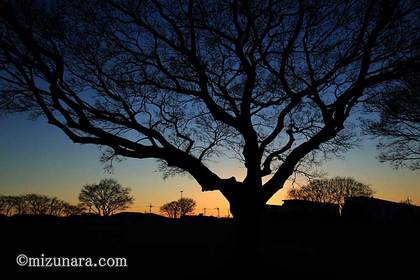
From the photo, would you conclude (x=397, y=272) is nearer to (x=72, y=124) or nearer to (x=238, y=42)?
(x=238, y=42)

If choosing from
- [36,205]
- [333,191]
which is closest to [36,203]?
[36,205]

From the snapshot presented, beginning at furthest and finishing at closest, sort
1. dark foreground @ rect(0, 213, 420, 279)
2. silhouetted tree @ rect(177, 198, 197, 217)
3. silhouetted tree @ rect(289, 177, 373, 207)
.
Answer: silhouetted tree @ rect(177, 198, 197, 217) < silhouetted tree @ rect(289, 177, 373, 207) < dark foreground @ rect(0, 213, 420, 279)

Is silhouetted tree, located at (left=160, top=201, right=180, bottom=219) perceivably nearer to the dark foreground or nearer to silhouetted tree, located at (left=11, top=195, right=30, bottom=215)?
silhouetted tree, located at (left=11, top=195, right=30, bottom=215)

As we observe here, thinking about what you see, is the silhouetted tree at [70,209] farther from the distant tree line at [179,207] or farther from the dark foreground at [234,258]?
the dark foreground at [234,258]

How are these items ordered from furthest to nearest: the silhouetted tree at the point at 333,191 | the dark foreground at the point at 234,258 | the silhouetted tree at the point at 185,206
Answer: the silhouetted tree at the point at 185,206 < the silhouetted tree at the point at 333,191 < the dark foreground at the point at 234,258

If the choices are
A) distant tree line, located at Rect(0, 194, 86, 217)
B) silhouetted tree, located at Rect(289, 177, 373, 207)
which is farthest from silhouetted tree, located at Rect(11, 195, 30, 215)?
silhouetted tree, located at Rect(289, 177, 373, 207)

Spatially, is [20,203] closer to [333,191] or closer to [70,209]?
[70,209]

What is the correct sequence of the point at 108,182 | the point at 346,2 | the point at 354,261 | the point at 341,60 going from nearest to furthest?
the point at 346,2 → the point at 341,60 → the point at 354,261 → the point at 108,182

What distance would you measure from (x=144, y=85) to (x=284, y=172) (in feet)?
16.9

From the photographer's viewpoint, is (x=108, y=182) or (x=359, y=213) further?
(x=108, y=182)

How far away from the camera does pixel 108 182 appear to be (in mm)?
77625

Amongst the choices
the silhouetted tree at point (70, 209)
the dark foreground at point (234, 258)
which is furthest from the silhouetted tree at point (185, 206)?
the dark foreground at point (234, 258)

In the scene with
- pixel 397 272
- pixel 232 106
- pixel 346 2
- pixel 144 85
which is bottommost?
pixel 397 272

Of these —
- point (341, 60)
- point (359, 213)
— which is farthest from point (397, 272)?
point (359, 213)
